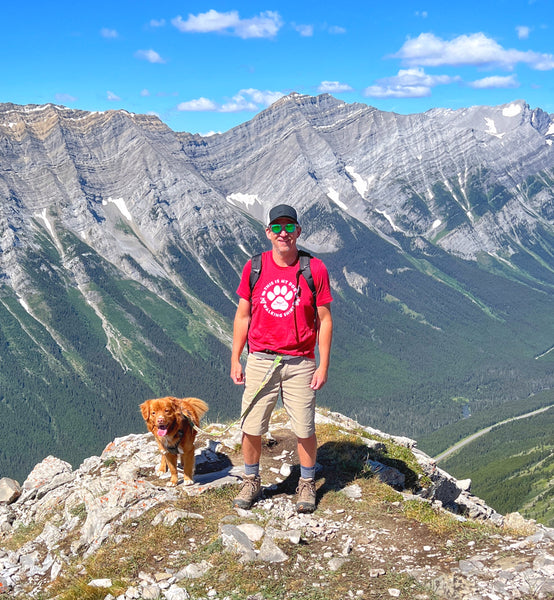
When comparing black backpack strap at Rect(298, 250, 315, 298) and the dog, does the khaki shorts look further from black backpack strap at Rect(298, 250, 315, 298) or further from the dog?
the dog

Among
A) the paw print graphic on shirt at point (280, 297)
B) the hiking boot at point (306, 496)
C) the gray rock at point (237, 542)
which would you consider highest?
the paw print graphic on shirt at point (280, 297)

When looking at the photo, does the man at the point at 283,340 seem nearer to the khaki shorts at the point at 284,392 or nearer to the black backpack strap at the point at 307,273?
the khaki shorts at the point at 284,392

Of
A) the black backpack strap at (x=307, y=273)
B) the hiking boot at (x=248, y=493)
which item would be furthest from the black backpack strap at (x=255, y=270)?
the hiking boot at (x=248, y=493)

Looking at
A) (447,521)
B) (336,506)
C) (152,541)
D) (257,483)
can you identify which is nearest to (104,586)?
(152,541)

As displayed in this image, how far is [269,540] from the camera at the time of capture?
15102 mm

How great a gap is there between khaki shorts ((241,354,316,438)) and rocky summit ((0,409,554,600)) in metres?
2.62

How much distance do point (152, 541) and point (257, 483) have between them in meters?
3.80

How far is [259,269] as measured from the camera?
56.1ft

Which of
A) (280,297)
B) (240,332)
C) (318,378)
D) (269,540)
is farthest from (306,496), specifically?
(280,297)

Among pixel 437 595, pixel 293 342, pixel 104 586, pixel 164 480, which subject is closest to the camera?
pixel 437 595

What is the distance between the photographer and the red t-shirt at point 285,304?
55.0 ft

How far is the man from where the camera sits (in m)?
16.8

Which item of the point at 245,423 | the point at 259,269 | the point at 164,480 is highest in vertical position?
the point at 259,269

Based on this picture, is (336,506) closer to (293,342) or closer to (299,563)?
(299,563)
